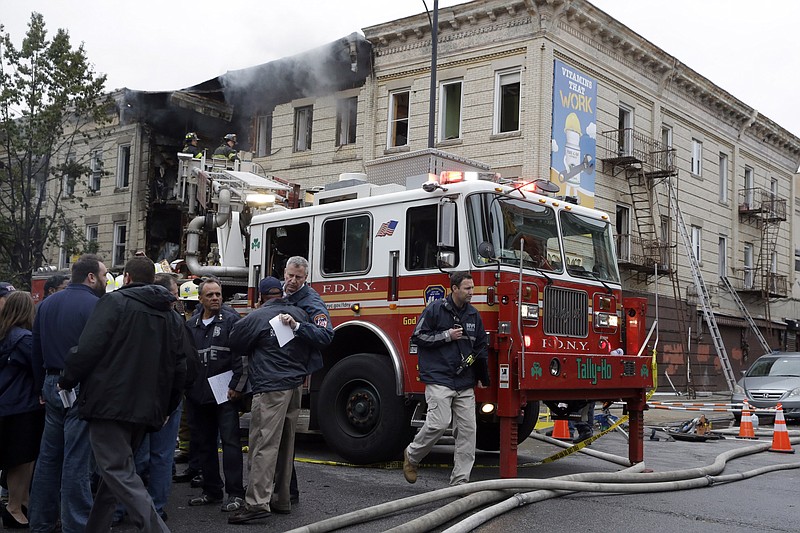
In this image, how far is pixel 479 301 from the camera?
8.11 meters

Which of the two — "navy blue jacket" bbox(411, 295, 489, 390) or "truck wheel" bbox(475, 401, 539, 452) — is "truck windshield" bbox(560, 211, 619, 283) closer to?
"truck wheel" bbox(475, 401, 539, 452)

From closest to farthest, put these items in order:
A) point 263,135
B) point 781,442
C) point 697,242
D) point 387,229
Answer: point 387,229
point 781,442
point 263,135
point 697,242

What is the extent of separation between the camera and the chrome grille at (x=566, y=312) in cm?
838

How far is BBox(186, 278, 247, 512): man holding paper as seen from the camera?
6473 millimetres

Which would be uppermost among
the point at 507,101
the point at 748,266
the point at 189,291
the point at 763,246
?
the point at 507,101

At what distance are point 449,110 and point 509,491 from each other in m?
17.2

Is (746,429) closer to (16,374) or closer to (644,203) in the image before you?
(16,374)

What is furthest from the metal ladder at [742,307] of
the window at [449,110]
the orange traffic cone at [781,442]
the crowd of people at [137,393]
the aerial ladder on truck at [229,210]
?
the crowd of people at [137,393]

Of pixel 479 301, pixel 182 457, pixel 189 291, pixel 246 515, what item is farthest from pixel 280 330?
pixel 189 291

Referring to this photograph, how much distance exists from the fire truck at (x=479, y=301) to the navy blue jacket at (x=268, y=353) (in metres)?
2.10

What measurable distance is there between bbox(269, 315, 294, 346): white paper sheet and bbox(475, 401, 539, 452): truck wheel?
3971mm

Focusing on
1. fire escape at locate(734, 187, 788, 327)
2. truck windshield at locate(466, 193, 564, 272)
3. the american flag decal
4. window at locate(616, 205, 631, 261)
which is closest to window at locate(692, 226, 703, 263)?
fire escape at locate(734, 187, 788, 327)

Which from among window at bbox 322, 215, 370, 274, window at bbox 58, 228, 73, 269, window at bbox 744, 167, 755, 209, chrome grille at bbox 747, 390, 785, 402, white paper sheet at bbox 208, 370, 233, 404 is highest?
window at bbox 744, 167, 755, 209

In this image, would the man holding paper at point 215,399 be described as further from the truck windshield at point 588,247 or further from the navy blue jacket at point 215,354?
the truck windshield at point 588,247
